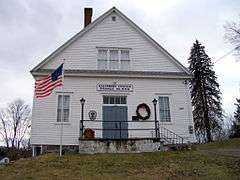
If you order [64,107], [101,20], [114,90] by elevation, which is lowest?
[64,107]

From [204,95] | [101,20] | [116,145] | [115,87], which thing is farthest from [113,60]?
[204,95]

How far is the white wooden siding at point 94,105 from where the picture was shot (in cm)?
1973

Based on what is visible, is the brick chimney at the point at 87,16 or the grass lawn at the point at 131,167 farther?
the brick chimney at the point at 87,16

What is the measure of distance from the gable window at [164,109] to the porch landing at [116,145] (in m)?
3.53

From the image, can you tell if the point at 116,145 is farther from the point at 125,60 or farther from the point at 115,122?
the point at 125,60

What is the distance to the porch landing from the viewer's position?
17.0 metres

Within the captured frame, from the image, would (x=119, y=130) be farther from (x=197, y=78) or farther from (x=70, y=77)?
(x=197, y=78)

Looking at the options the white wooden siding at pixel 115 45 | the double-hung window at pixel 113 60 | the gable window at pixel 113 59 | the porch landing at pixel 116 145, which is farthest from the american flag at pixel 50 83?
the double-hung window at pixel 113 60

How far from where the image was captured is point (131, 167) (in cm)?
1324

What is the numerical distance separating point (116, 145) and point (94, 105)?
4.08m

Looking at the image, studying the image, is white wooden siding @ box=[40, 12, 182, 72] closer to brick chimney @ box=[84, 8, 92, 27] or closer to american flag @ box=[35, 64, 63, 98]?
brick chimney @ box=[84, 8, 92, 27]

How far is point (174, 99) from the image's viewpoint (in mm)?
21328

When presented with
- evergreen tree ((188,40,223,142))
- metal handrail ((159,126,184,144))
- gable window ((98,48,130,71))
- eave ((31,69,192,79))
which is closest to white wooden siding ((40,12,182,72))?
gable window ((98,48,130,71))

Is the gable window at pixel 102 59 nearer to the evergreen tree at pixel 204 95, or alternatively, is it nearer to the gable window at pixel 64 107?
the gable window at pixel 64 107
